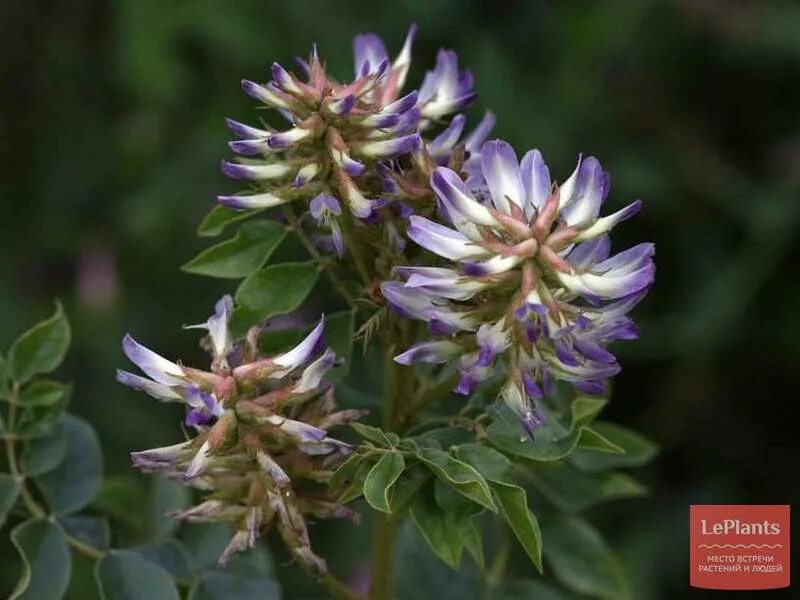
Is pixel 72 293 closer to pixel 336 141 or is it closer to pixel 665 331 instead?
pixel 665 331

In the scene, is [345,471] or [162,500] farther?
[162,500]

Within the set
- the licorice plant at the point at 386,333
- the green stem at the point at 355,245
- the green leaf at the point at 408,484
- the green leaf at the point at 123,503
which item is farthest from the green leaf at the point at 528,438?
the green leaf at the point at 123,503

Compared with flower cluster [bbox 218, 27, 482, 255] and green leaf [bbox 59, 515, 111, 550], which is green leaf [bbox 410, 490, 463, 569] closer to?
flower cluster [bbox 218, 27, 482, 255]

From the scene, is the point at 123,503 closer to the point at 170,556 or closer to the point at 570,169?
the point at 170,556

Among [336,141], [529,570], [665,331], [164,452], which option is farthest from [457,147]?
[665,331]

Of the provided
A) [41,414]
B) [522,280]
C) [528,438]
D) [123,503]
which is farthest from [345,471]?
[123,503]

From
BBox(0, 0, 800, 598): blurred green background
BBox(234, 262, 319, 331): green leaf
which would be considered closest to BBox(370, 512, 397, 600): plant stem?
BBox(234, 262, 319, 331): green leaf
